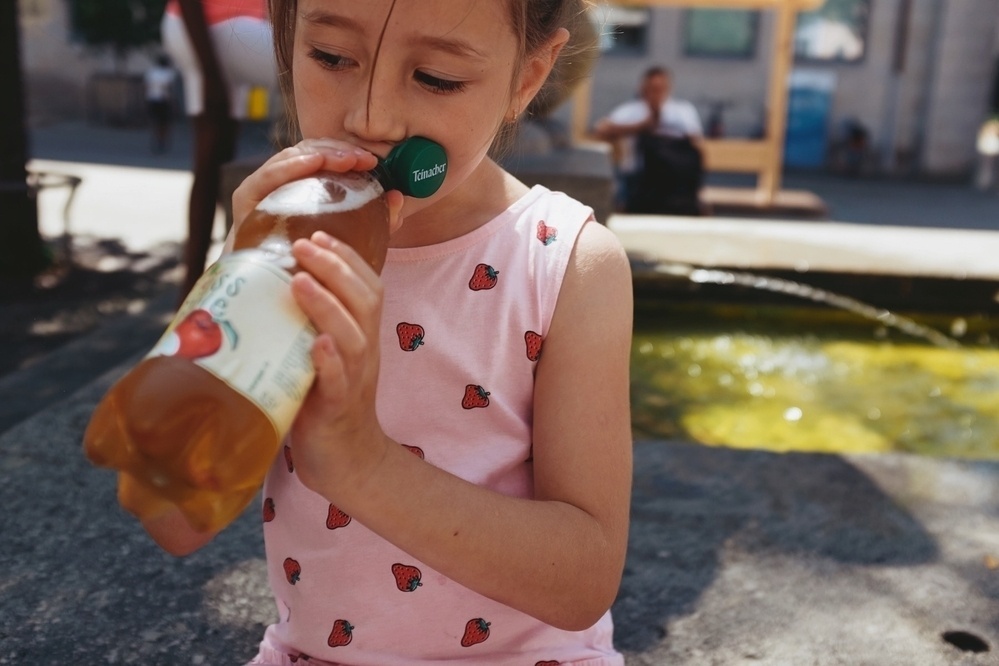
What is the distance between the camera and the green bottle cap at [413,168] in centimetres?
131

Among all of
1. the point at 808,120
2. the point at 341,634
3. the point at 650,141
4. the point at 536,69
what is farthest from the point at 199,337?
the point at 808,120

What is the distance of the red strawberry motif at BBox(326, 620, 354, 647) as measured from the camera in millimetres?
1488

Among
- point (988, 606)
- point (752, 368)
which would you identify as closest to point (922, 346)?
point (752, 368)

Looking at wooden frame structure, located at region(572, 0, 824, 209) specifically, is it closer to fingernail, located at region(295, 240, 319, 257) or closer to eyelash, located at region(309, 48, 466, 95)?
eyelash, located at region(309, 48, 466, 95)

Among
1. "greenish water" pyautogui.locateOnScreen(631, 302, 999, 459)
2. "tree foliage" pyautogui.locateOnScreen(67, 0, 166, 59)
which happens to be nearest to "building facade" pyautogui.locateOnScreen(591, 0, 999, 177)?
"tree foliage" pyautogui.locateOnScreen(67, 0, 166, 59)

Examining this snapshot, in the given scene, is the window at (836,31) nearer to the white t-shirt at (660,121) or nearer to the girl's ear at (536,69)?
the white t-shirt at (660,121)

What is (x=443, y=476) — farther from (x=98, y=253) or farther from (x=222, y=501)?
(x=98, y=253)

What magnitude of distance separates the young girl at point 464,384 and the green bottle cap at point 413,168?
0.06ft

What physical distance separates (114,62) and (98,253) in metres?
18.2

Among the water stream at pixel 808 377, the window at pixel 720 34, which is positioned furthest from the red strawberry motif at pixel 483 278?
the window at pixel 720 34

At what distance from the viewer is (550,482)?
4.70ft

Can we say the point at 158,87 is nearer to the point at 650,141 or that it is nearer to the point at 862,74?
the point at 650,141

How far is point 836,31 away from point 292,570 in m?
21.2

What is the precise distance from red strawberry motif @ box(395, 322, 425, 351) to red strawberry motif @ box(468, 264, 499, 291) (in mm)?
99
